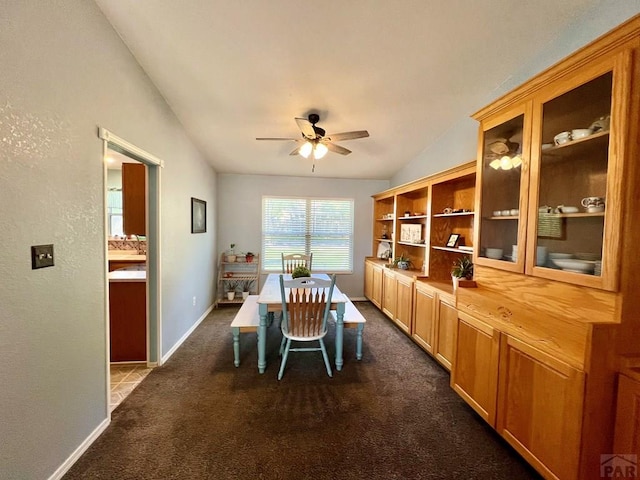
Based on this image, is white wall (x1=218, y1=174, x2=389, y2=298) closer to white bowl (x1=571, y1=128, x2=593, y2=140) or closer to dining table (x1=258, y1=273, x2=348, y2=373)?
dining table (x1=258, y1=273, x2=348, y2=373)

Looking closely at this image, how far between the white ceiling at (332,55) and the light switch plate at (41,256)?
165 centimetres

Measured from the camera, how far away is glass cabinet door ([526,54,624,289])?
1.36 meters

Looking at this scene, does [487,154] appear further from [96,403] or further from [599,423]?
[96,403]

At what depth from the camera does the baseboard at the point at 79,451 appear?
1508 millimetres

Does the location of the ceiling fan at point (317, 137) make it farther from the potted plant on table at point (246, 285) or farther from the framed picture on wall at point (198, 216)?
the potted plant on table at point (246, 285)

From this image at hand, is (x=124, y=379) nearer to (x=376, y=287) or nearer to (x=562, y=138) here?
(x=376, y=287)

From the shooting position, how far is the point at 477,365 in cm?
196

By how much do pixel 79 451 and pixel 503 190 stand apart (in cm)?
334

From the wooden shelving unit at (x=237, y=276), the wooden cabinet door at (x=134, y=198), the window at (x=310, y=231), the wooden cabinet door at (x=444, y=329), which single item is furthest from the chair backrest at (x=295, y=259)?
the wooden cabinet door at (x=444, y=329)

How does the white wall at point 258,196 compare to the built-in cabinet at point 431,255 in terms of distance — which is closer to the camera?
the built-in cabinet at point 431,255

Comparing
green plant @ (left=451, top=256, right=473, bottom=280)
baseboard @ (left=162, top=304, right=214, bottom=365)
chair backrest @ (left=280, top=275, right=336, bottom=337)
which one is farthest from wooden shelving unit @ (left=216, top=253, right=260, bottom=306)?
green plant @ (left=451, top=256, right=473, bottom=280)

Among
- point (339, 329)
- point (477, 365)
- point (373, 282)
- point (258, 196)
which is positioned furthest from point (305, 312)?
point (258, 196)

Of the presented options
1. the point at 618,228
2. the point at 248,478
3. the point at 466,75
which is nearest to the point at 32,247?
the point at 248,478

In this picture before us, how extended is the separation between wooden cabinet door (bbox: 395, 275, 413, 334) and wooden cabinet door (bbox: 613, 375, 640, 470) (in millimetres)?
2133
